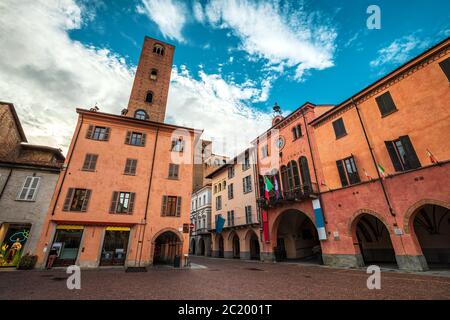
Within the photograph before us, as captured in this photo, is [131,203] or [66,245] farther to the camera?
[131,203]

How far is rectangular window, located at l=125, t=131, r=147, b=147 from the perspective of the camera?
61.5ft

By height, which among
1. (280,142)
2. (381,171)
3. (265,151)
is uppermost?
(280,142)

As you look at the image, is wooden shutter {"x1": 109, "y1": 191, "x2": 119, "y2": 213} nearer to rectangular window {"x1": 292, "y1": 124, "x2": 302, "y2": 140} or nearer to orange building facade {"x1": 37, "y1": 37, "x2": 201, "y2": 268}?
orange building facade {"x1": 37, "y1": 37, "x2": 201, "y2": 268}

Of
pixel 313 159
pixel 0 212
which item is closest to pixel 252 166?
pixel 313 159

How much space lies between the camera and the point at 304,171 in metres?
19.3

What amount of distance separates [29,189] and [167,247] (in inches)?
481

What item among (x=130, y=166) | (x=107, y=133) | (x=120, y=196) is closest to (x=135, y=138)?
(x=107, y=133)

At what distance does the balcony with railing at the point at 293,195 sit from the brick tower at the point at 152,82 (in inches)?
612

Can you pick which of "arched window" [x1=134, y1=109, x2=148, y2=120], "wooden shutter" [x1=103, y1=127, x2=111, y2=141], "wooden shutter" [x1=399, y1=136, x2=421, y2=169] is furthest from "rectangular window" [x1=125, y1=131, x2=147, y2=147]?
"wooden shutter" [x1=399, y1=136, x2=421, y2=169]

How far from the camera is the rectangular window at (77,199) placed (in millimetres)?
15328

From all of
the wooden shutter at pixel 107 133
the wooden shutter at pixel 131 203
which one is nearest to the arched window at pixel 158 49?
the wooden shutter at pixel 107 133

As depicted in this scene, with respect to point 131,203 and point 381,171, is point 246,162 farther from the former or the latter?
point 381,171

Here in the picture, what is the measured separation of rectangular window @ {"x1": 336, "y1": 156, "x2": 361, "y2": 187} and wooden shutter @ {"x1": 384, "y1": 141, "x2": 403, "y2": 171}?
238cm
